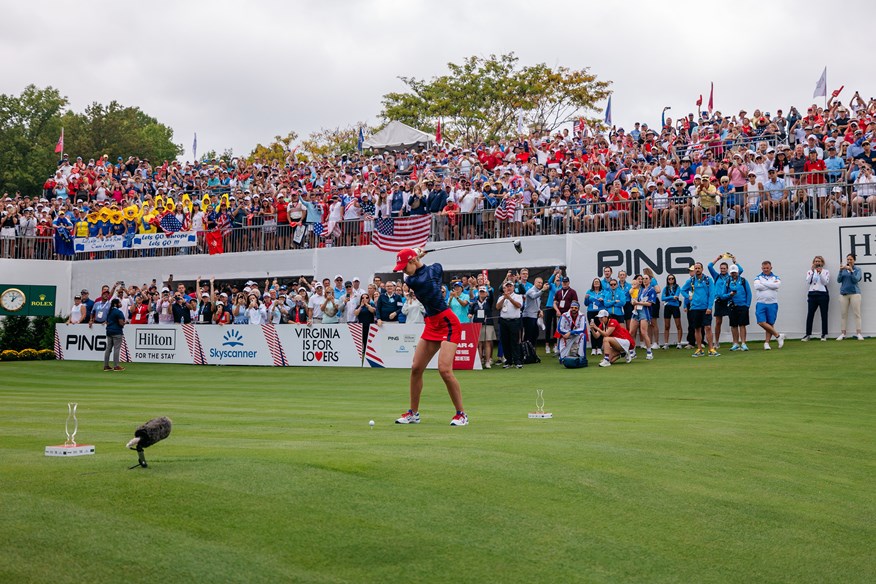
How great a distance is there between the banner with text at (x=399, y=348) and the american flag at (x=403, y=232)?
14.0 ft

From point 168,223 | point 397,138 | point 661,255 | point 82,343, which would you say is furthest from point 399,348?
point 397,138

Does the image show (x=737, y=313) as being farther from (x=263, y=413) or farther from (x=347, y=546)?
(x=347, y=546)

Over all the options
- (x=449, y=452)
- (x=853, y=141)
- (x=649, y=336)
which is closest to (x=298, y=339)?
(x=649, y=336)

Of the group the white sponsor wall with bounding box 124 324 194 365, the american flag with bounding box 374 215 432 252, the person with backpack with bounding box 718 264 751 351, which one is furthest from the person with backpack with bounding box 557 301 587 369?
the white sponsor wall with bounding box 124 324 194 365

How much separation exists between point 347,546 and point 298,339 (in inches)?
991

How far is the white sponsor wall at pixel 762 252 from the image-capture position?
26.6m

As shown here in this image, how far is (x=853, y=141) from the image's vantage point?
28453mm

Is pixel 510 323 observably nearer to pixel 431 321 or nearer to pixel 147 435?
pixel 431 321

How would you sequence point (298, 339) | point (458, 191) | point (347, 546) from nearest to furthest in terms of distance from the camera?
point (347, 546), point (298, 339), point (458, 191)

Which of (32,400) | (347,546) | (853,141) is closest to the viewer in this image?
(347,546)

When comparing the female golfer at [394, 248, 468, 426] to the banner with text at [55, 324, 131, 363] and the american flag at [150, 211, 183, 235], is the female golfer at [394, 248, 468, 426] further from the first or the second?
the american flag at [150, 211, 183, 235]

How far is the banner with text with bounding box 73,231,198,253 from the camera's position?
40594 mm

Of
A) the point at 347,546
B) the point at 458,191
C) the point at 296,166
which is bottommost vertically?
the point at 347,546

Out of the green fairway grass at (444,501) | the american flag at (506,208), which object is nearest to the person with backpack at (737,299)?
the american flag at (506,208)
